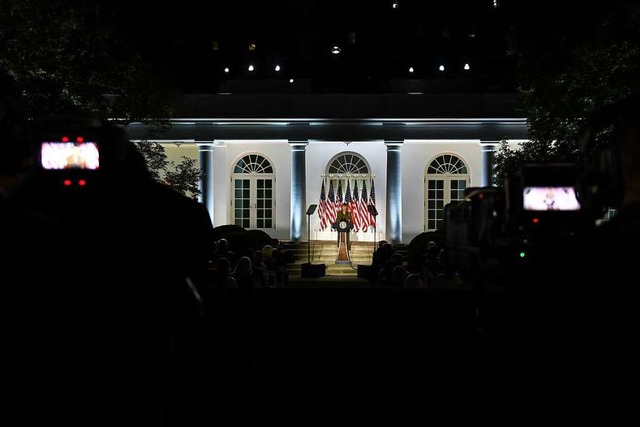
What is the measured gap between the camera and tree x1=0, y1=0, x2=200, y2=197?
52.4 ft

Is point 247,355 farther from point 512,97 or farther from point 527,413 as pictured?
point 512,97

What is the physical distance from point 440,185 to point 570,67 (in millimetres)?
15315

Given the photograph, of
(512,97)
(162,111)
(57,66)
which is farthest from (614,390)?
(512,97)

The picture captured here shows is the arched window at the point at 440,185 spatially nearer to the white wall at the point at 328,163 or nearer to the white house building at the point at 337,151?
the white house building at the point at 337,151

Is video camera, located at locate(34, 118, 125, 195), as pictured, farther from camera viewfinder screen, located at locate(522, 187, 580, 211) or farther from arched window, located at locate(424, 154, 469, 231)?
arched window, located at locate(424, 154, 469, 231)

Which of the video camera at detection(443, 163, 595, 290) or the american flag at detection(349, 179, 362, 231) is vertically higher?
the american flag at detection(349, 179, 362, 231)

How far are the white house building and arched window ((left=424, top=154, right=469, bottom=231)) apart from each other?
0.04 m

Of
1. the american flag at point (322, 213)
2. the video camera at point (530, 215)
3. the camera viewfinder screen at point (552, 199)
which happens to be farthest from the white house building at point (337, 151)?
the camera viewfinder screen at point (552, 199)

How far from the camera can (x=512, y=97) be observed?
30.5m

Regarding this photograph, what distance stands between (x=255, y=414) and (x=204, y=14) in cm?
4901

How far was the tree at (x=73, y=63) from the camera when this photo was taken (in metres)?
16.0

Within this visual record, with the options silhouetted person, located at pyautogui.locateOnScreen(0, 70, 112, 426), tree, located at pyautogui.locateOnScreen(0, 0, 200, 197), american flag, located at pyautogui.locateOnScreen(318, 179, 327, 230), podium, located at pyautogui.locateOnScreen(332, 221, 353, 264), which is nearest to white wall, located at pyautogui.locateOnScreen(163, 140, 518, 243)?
american flag, located at pyautogui.locateOnScreen(318, 179, 327, 230)

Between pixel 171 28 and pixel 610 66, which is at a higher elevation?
pixel 171 28

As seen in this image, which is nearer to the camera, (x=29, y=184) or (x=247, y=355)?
(x=29, y=184)
